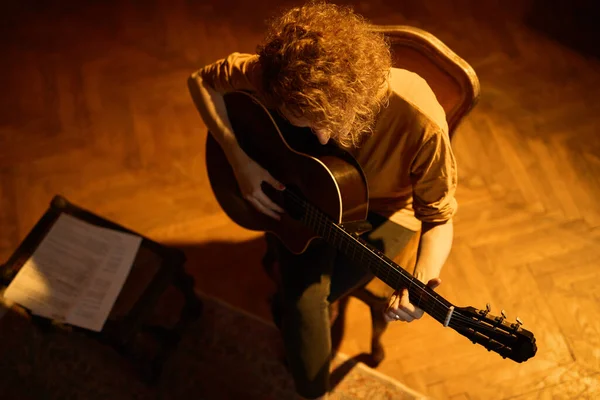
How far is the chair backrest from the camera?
1.09 meters

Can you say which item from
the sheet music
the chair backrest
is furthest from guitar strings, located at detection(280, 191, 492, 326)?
the sheet music

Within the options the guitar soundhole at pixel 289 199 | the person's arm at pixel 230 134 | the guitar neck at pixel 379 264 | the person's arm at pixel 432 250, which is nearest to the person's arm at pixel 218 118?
the person's arm at pixel 230 134

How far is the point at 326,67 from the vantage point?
2.97 feet

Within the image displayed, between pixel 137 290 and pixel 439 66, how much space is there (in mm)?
974

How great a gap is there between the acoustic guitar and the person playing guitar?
27 millimetres

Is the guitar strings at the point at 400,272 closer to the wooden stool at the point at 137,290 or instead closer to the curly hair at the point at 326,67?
the curly hair at the point at 326,67

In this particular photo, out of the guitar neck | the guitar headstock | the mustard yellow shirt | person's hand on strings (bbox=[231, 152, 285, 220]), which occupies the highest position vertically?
the mustard yellow shirt

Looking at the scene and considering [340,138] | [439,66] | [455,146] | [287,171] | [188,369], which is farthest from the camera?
[455,146]

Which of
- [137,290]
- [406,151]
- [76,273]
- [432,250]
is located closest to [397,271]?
→ [432,250]

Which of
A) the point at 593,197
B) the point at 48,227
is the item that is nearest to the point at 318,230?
the point at 48,227

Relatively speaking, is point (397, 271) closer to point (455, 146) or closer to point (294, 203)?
point (294, 203)

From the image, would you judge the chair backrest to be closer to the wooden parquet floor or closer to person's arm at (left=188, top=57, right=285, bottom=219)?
person's arm at (left=188, top=57, right=285, bottom=219)

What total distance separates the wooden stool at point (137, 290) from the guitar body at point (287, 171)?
25 cm

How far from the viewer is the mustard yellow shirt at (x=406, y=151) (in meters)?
1.04
